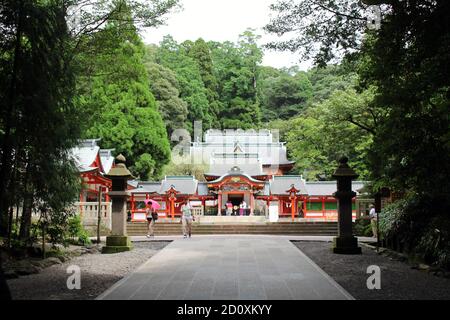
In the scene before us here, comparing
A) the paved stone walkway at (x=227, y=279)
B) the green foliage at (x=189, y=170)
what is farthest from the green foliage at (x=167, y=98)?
the paved stone walkway at (x=227, y=279)

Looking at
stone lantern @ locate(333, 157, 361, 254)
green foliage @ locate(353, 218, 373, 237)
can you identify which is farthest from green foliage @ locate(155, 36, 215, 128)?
stone lantern @ locate(333, 157, 361, 254)

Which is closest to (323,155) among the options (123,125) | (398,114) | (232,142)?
(232,142)

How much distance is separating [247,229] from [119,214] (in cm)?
1051

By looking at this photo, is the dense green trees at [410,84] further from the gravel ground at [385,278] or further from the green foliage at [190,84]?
the green foliage at [190,84]

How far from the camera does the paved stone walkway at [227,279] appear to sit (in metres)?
6.16

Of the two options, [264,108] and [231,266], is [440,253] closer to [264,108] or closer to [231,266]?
[231,266]

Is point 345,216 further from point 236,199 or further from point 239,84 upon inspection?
point 239,84

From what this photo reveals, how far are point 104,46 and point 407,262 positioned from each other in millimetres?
9906

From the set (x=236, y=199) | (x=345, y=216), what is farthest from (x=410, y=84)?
(x=236, y=199)

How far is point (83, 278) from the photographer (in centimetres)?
775

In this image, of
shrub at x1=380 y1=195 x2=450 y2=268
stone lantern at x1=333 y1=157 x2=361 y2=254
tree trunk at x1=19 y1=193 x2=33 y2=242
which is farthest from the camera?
stone lantern at x1=333 y1=157 x2=361 y2=254

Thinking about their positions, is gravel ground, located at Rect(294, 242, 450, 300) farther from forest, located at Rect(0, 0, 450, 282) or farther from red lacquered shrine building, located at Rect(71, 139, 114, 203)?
red lacquered shrine building, located at Rect(71, 139, 114, 203)

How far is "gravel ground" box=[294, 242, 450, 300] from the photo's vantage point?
642 centimetres

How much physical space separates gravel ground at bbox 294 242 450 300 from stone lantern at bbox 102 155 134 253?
5301mm
